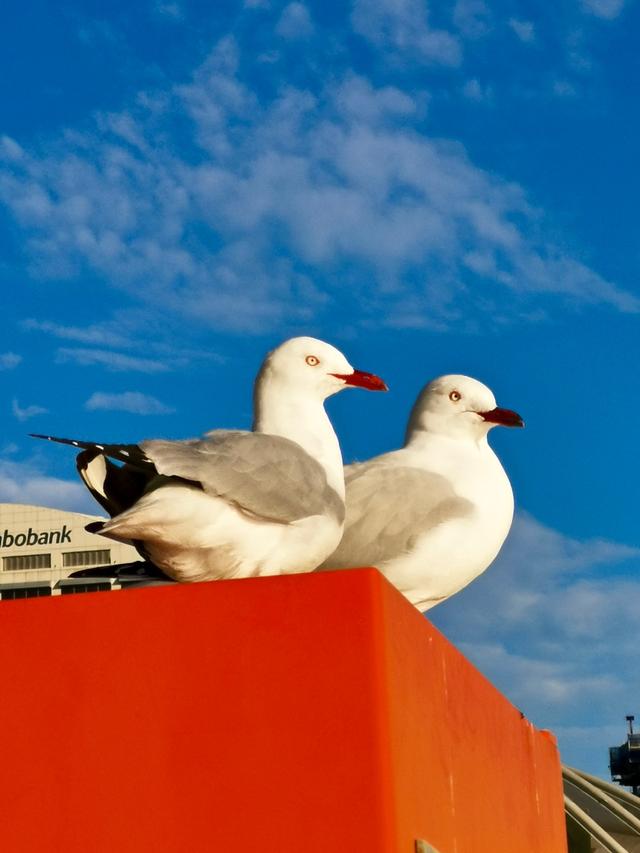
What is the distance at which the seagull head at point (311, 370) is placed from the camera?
6586 mm

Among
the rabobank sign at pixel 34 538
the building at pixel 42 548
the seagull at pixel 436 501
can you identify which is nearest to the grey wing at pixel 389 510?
the seagull at pixel 436 501

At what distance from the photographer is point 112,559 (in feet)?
205

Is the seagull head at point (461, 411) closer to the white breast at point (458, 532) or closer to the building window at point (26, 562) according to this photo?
the white breast at point (458, 532)

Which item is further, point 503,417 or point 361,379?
point 503,417

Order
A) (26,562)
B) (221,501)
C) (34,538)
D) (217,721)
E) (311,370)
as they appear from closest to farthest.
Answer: (217,721)
(221,501)
(311,370)
(34,538)
(26,562)

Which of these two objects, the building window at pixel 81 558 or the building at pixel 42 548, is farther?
the building at pixel 42 548

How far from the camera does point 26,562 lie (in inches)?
2648

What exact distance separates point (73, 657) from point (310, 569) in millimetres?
1335

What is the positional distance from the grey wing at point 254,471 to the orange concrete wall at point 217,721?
1.94ft

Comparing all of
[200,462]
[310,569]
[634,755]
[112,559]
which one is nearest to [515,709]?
[310,569]

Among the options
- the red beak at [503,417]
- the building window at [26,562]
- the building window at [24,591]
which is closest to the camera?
the red beak at [503,417]

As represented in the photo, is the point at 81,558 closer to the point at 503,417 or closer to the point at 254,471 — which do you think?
the point at 503,417

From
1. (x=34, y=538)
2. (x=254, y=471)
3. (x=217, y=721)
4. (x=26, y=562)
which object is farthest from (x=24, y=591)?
(x=217, y=721)

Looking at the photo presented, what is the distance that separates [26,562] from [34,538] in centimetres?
137
